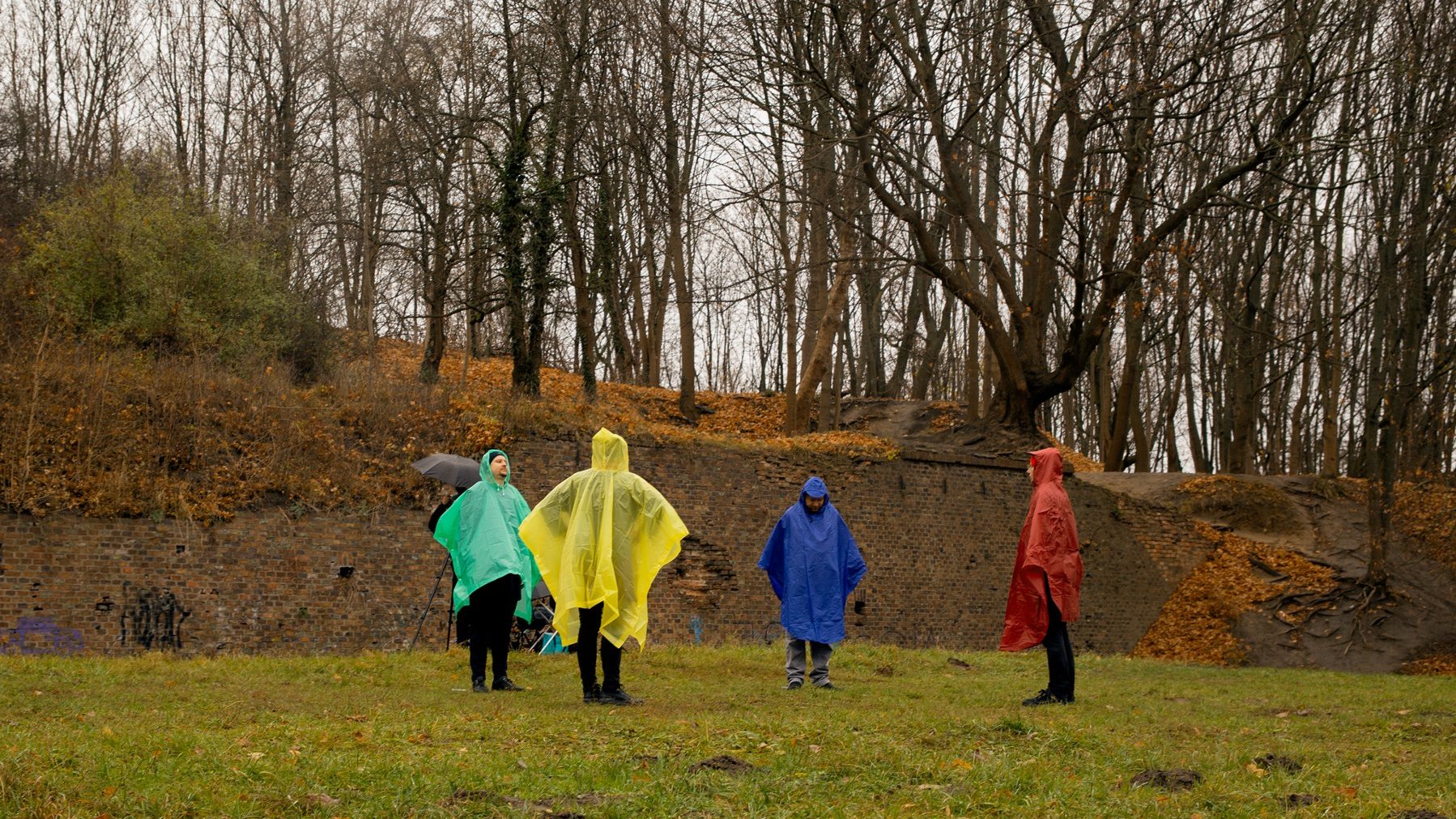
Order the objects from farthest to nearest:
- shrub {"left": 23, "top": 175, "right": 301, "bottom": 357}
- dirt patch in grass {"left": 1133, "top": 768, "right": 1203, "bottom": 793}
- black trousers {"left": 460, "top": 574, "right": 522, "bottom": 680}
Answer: shrub {"left": 23, "top": 175, "right": 301, "bottom": 357} < black trousers {"left": 460, "top": 574, "right": 522, "bottom": 680} < dirt patch in grass {"left": 1133, "top": 768, "right": 1203, "bottom": 793}

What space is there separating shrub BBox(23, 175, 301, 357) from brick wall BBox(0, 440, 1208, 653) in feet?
13.3

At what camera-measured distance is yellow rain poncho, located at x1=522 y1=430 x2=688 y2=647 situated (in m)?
7.92

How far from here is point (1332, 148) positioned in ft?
53.7

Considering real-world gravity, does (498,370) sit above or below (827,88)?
below

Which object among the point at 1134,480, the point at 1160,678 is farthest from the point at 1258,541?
the point at 1160,678

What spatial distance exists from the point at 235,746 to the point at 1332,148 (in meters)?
15.7

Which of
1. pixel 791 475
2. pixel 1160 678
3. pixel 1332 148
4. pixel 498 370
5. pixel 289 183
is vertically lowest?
pixel 1160 678

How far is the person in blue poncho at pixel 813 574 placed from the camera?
31.1ft

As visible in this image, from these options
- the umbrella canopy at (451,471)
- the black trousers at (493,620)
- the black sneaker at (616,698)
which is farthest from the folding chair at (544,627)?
the black sneaker at (616,698)

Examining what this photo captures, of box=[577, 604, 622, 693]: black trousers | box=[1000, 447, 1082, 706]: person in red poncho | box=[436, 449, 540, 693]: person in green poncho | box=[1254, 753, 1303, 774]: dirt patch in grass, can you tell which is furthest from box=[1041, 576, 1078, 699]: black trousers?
box=[436, 449, 540, 693]: person in green poncho

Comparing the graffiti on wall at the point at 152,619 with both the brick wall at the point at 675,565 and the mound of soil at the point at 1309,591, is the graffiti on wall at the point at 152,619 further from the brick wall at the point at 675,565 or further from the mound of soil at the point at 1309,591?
the mound of soil at the point at 1309,591

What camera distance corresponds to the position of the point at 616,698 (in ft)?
25.6

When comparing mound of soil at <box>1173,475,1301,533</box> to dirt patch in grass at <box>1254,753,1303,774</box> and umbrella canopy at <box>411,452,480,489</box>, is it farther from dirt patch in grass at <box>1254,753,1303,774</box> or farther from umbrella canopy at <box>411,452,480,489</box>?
dirt patch in grass at <box>1254,753,1303,774</box>

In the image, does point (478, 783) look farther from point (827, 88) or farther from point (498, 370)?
point (498, 370)
